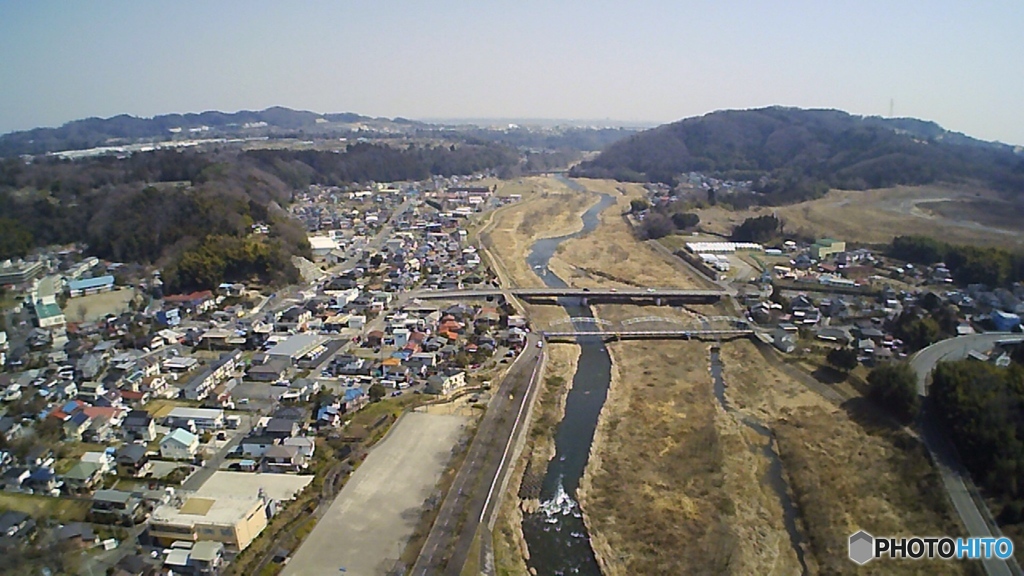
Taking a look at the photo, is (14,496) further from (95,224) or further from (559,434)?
(95,224)

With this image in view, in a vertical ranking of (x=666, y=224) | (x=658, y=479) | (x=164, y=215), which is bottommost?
(x=658, y=479)

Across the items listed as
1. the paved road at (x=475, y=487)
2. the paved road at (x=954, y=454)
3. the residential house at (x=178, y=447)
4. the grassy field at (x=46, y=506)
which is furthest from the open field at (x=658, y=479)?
the grassy field at (x=46, y=506)

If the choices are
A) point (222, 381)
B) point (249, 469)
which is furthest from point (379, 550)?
point (222, 381)

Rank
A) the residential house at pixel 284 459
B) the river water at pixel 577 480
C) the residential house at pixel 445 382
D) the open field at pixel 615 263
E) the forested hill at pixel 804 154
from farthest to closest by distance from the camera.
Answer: the forested hill at pixel 804 154 < the open field at pixel 615 263 < the residential house at pixel 445 382 < the residential house at pixel 284 459 < the river water at pixel 577 480

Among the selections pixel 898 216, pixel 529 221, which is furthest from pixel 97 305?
pixel 898 216

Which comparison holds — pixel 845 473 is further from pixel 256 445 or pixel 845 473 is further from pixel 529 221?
pixel 529 221

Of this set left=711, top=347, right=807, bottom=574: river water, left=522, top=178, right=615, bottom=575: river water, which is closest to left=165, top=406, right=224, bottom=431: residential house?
left=522, top=178, right=615, bottom=575: river water

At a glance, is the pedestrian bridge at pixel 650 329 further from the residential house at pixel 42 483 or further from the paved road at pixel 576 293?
the residential house at pixel 42 483
